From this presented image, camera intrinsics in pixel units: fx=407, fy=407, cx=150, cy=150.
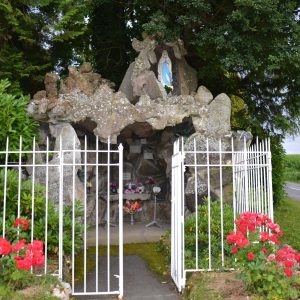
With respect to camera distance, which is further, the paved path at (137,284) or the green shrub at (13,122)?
the green shrub at (13,122)

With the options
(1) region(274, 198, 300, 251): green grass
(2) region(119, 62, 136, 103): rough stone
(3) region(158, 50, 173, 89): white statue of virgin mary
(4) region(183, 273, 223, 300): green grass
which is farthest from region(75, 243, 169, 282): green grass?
(3) region(158, 50, 173, 89): white statue of virgin mary

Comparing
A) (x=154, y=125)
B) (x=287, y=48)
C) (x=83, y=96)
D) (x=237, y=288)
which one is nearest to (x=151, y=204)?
(x=154, y=125)

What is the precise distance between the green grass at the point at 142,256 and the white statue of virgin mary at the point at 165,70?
3.92 metres

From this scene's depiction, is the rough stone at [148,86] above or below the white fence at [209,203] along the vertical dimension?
above

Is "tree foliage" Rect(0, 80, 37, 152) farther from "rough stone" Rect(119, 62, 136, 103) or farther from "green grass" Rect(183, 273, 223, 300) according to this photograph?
"green grass" Rect(183, 273, 223, 300)

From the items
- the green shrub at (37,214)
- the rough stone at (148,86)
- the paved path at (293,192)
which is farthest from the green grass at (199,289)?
the paved path at (293,192)

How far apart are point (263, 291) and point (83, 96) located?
6096 mm

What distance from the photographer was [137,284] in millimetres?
5941

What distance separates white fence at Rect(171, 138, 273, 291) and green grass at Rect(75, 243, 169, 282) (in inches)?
25.8

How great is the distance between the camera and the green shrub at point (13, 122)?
7.68 metres

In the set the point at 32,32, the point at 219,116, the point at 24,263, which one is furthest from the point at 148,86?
the point at 24,263

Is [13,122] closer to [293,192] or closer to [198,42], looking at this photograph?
[198,42]

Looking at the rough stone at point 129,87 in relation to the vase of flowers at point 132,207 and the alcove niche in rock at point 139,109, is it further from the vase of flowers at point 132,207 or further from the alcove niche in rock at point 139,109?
the vase of flowers at point 132,207

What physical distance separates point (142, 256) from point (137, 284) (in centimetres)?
166
